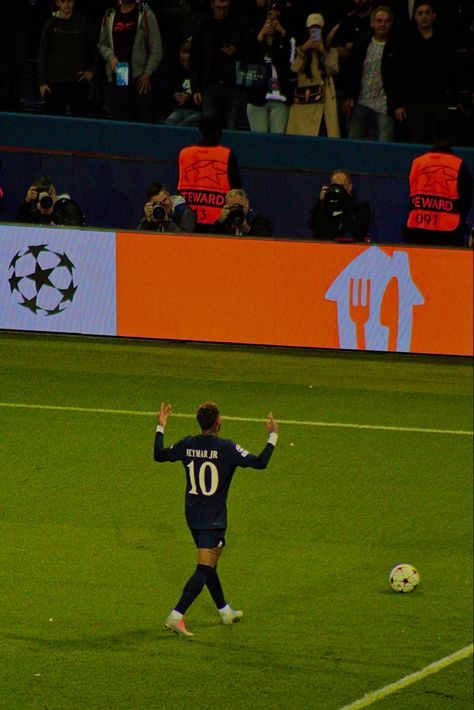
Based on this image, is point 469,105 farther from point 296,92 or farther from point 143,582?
point 143,582

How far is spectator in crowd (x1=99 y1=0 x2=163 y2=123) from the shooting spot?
1111 centimetres

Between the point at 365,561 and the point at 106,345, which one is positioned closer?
the point at 106,345

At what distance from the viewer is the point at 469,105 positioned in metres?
11.8

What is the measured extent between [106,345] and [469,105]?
582 centimetres

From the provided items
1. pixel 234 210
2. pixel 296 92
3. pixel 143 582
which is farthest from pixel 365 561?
pixel 296 92

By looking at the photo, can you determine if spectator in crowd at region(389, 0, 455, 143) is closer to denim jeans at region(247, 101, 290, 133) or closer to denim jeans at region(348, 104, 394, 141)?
denim jeans at region(348, 104, 394, 141)

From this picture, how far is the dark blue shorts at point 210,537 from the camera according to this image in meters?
5.61

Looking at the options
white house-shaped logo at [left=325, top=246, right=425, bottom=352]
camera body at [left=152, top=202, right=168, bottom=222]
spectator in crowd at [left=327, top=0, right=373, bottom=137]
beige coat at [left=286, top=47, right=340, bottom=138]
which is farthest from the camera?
spectator in crowd at [left=327, top=0, right=373, bottom=137]

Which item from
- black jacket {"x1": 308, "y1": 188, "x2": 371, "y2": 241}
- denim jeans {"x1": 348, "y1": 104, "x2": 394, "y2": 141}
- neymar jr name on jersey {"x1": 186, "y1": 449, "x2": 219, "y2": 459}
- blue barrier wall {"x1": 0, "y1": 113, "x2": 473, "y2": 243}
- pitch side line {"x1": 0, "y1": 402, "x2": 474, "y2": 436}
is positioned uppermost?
denim jeans {"x1": 348, "y1": 104, "x2": 394, "y2": 141}

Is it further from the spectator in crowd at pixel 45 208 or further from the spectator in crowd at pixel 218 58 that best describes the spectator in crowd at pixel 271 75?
the spectator in crowd at pixel 45 208

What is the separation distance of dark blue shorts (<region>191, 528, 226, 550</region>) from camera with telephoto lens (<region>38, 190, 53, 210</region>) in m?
4.63

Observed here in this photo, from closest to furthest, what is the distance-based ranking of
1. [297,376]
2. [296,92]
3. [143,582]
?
[297,376] → [143,582] → [296,92]

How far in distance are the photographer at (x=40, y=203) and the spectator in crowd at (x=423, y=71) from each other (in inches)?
106

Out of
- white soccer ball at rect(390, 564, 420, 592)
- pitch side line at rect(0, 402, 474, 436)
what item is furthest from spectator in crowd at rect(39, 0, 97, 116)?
white soccer ball at rect(390, 564, 420, 592)
